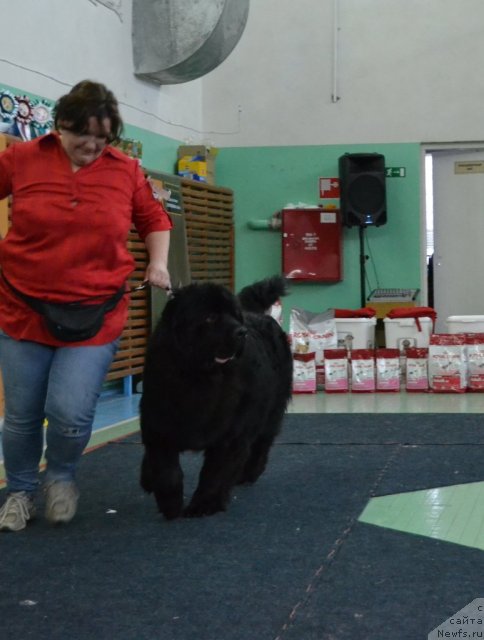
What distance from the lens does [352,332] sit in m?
6.95

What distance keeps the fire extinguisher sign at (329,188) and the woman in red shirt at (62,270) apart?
6051 millimetres

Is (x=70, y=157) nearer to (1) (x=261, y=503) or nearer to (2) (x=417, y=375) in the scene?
(1) (x=261, y=503)

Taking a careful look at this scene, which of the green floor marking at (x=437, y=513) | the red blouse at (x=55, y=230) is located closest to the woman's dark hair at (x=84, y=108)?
the red blouse at (x=55, y=230)

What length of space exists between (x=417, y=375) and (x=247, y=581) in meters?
4.35

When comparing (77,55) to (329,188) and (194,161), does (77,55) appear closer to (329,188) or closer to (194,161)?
(194,161)

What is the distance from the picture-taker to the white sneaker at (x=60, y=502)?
271 centimetres

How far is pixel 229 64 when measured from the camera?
349 inches

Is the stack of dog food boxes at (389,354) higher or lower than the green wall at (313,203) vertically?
lower

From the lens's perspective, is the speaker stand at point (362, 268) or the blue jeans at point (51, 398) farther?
the speaker stand at point (362, 268)

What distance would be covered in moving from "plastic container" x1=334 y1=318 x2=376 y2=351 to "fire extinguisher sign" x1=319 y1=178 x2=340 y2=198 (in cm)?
208

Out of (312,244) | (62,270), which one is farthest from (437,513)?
(312,244)

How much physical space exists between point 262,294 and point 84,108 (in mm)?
1311

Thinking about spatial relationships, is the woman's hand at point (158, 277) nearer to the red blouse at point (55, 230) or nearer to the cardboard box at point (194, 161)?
the red blouse at point (55, 230)

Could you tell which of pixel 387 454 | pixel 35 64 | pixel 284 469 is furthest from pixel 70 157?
pixel 35 64
